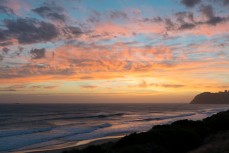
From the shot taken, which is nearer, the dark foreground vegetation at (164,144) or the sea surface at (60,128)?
the dark foreground vegetation at (164,144)

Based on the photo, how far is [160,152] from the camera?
19.5 m

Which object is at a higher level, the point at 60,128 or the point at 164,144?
the point at 164,144

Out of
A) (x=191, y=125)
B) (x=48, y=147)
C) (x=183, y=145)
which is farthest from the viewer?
(x=191, y=125)

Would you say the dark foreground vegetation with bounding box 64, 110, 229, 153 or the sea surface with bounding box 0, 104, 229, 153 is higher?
the dark foreground vegetation with bounding box 64, 110, 229, 153

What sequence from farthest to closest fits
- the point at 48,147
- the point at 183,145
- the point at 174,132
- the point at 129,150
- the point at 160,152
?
the point at 48,147
the point at 174,132
the point at 183,145
the point at 160,152
the point at 129,150

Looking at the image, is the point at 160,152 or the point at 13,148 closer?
the point at 160,152

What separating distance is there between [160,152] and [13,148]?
15.5 metres

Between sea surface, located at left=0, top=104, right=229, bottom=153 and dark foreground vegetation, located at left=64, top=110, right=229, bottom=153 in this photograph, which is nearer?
dark foreground vegetation, located at left=64, top=110, right=229, bottom=153

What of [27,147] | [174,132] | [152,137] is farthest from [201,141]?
[27,147]

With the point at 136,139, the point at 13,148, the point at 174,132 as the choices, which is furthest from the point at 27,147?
the point at 174,132

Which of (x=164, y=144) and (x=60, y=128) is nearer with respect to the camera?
(x=164, y=144)

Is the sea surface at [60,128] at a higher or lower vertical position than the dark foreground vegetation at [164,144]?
lower

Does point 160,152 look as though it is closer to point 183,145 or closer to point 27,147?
point 183,145

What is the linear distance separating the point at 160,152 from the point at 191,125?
39.5ft
